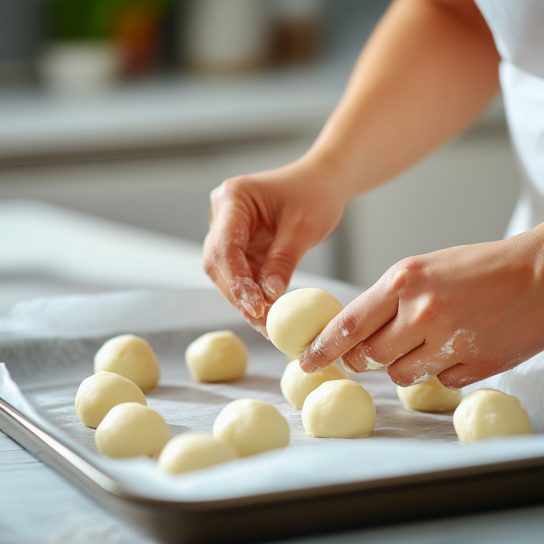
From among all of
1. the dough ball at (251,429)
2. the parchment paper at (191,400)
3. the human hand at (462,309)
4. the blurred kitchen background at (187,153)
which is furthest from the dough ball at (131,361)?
the blurred kitchen background at (187,153)

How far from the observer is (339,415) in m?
0.83

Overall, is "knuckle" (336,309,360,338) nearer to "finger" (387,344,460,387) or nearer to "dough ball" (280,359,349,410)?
"finger" (387,344,460,387)

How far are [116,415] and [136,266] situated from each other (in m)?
0.92

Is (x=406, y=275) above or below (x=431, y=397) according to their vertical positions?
above

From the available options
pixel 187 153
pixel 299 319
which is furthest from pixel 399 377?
pixel 187 153

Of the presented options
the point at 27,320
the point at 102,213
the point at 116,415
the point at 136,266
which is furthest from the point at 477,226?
the point at 116,415

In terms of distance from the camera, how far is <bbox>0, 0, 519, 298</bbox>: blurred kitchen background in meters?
3.03

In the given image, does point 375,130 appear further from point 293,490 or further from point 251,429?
point 293,490

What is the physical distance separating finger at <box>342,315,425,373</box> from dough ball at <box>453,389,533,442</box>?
0.32ft

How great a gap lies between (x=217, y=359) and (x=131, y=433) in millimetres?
324

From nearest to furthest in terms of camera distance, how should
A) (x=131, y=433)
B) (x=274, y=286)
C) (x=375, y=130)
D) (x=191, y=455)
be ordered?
(x=191, y=455) < (x=131, y=433) < (x=274, y=286) < (x=375, y=130)

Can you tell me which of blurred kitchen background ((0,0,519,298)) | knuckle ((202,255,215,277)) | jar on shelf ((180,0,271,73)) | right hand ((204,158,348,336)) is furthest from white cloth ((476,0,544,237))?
jar on shelf ((180,0,271,73))

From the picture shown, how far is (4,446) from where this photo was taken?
802 millimetres

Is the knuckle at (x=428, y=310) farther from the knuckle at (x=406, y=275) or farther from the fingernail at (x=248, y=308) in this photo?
the fingernail at (x=248, y=308)
